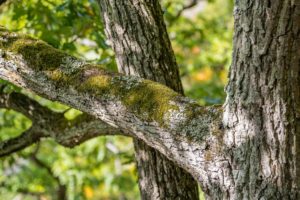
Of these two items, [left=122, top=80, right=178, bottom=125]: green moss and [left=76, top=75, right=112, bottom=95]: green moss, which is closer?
[left=122, top=80, right=178, bottom=125]: green moss

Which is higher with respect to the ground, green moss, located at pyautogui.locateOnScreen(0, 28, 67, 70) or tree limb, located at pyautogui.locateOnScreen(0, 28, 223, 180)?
green moss, located at pyautogui.locateOnScreen(0, 28, 67, 70)

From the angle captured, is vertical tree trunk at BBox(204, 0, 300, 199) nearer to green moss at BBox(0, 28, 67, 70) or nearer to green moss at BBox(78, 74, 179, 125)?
green moss at BBox(78, 74, 179, 125)

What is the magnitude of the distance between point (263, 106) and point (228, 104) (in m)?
0.18

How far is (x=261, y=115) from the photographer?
2477mm

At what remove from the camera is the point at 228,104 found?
2574mm

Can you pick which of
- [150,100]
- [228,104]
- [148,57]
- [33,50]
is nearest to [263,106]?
[228,104]

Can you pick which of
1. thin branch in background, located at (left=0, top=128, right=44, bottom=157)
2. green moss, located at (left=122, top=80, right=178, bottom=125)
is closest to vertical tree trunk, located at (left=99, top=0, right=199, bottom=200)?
green moss, located at (left=122, top=80, right=178, bottom=125)

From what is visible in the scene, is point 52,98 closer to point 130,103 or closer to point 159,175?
point 130,103

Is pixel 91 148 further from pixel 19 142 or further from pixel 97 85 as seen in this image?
pixel 97 85

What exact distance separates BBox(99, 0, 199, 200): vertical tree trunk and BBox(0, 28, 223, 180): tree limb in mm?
394

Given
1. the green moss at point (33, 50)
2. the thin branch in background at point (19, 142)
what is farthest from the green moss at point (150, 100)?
the thin branch in background at point (19, 142)

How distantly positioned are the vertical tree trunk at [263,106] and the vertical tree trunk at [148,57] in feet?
2.88

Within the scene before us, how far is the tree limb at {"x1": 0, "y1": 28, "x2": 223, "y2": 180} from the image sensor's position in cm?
269

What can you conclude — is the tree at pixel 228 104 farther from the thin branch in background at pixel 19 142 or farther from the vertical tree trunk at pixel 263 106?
the thin branch in background at pixel 19 142
